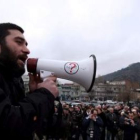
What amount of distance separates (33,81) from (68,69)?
285 mm

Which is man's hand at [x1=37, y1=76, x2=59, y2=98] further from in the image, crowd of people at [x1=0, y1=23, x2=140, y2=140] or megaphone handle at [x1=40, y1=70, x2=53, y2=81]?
megaphone handle at [x1=40, y1=70, x2=53, y2=81]

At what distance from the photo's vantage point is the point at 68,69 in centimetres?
237

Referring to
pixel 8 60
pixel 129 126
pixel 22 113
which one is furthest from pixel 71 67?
pixel 129 126

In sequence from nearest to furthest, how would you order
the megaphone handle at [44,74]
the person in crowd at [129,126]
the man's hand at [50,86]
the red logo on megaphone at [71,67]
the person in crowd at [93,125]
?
the man's hand at [50,86] < the megaphone handle at [44,74] < the red logo on megaphone at [71,67] < the person in crowd at [129,126] < the person in crowd at [93,125]

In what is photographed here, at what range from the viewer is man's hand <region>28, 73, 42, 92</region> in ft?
7.48

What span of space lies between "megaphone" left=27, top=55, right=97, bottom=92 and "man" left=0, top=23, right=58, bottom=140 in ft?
0.26

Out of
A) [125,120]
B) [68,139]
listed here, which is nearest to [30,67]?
[125,120]

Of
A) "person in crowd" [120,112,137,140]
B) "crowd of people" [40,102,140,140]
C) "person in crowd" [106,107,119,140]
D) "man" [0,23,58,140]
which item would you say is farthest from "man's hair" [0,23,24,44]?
"person in crowd" [106,107,119,140]

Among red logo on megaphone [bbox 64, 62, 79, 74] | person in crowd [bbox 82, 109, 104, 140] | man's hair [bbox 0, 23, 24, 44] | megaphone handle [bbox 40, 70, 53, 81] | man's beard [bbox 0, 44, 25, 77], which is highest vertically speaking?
man's hair [bbox 0, 23, 24, 44]

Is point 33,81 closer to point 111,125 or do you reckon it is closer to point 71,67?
point 71,67

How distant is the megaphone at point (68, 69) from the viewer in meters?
2.33

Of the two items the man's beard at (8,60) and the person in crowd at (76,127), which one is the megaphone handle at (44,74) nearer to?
the man's beard at (8,60)

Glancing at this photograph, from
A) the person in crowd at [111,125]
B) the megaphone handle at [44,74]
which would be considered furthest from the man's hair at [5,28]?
the person in crowd at [111,125]

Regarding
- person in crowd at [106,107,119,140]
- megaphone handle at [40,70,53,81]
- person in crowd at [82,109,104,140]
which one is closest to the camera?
megaphone handle at [40,70,53,81]
